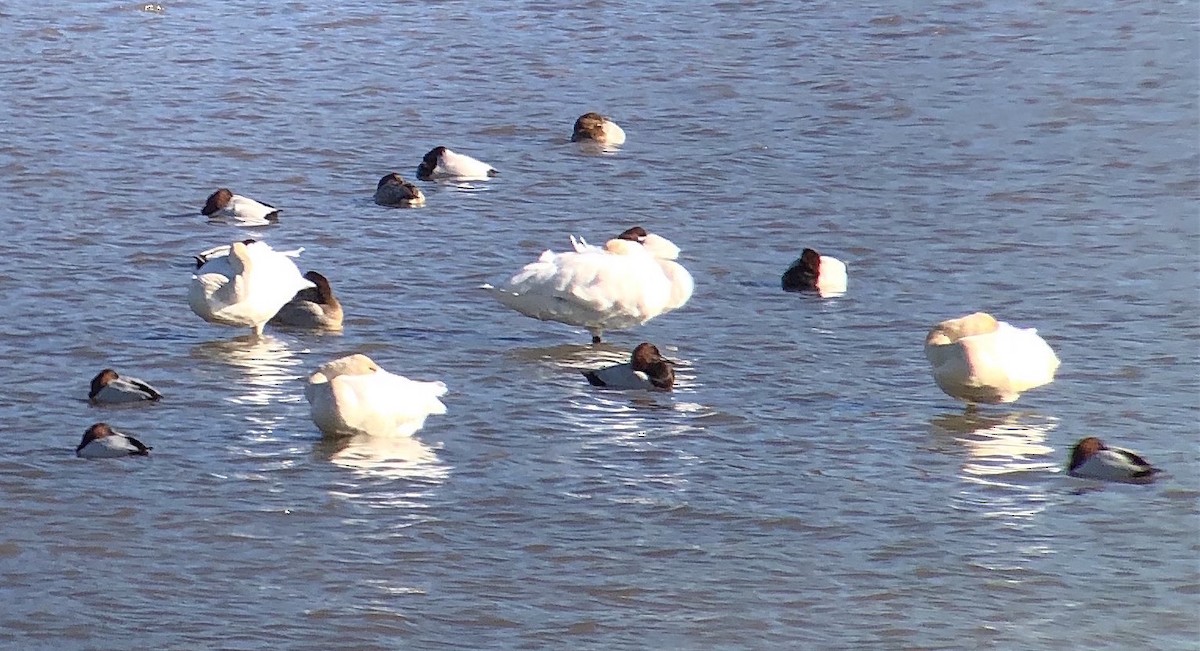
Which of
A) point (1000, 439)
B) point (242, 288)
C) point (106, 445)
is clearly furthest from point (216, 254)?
point (1000, 439)

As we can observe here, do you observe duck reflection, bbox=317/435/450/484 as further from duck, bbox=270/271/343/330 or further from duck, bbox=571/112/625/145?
duck, bbox=571/112/625/145

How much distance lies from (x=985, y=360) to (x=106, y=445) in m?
4.01

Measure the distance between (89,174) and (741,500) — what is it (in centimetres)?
810

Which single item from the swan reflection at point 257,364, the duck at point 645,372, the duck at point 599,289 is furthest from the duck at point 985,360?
the swan reflection at point 257,364

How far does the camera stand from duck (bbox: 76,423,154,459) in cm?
963

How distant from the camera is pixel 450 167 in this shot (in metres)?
15.6

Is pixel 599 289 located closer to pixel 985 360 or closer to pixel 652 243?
pixel 652 243

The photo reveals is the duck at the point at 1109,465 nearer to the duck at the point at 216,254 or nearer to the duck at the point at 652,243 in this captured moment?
the duck at the point at 652,243

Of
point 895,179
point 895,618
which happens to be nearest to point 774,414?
point 895,618

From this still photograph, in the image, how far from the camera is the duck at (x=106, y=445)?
9.63 m

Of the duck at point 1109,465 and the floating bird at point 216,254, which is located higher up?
the floating bird at point 216,254

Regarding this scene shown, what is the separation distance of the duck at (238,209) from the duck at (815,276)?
3871 millimetres

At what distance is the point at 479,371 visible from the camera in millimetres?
11242

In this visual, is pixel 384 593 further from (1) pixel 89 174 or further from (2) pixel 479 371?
(1) pixel 89 174
